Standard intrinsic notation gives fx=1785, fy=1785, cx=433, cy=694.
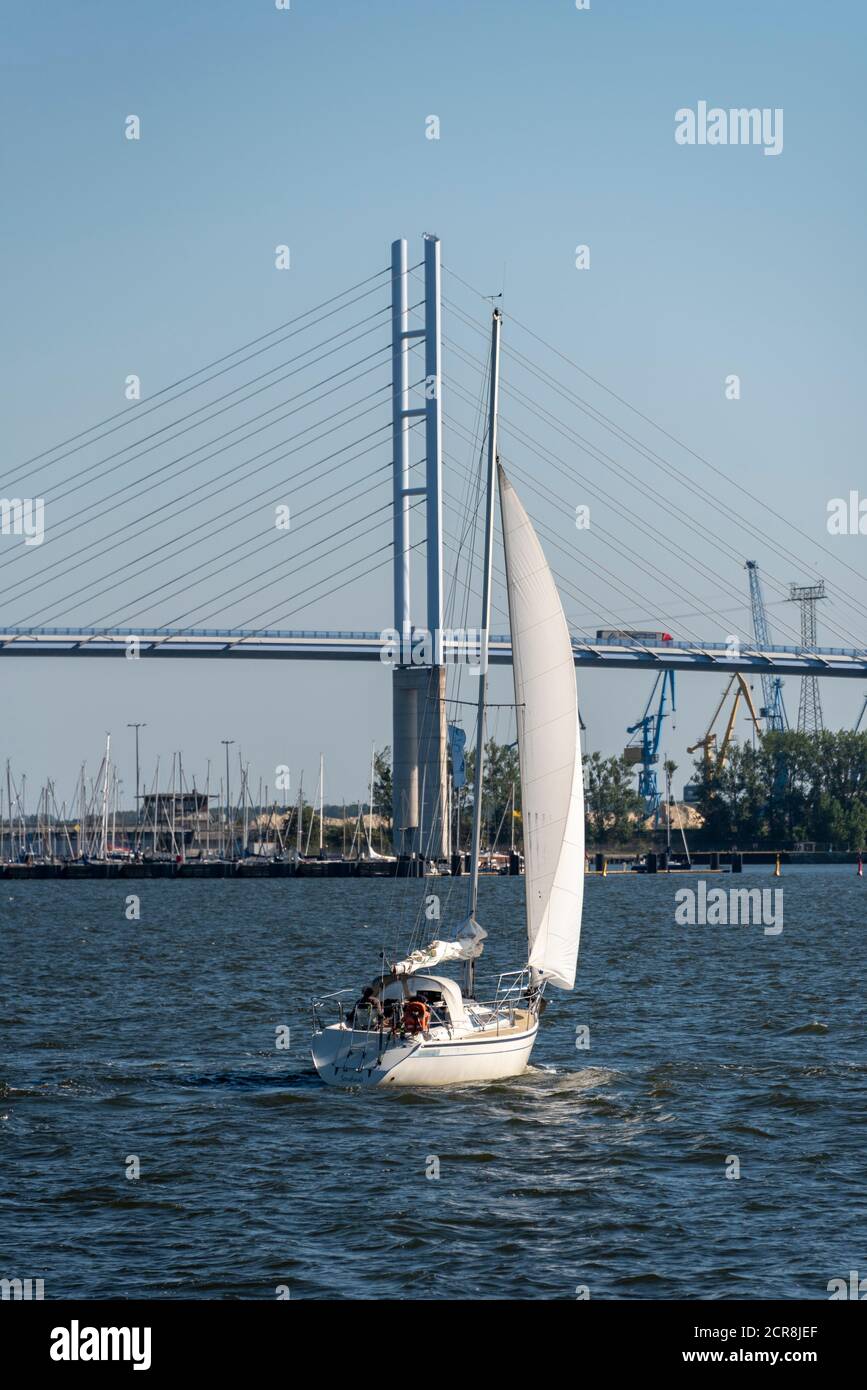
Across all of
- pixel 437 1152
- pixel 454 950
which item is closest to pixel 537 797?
pixel 454 950

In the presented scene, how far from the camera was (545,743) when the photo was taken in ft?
74.6

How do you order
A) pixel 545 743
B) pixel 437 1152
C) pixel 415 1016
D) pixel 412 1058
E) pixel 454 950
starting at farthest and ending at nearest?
pixel 545 743 → pixel 454 950 → pixel 415 1016 → pixel 412 1058 → pixel 437 1152

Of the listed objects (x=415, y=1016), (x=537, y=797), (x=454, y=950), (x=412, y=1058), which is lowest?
(x=412, y=1058)

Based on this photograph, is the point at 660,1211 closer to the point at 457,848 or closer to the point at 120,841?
the point at 457,848

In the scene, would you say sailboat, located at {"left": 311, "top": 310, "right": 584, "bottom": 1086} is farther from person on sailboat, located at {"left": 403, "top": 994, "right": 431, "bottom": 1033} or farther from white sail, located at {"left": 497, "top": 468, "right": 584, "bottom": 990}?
person on sailboat, located at {"left": 403, "top": 994, "right": 431, "bottom": 1033}

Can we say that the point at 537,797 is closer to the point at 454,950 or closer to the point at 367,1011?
the point at 454,950

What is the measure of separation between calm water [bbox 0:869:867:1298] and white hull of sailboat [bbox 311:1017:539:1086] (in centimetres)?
26

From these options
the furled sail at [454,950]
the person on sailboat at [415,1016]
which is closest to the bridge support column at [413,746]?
the furled sail at [454,950]

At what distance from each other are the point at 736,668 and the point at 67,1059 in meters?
84.5

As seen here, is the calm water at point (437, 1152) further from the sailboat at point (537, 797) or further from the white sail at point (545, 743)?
the white sail at point (545, 743)

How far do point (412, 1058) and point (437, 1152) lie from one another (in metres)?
2.64

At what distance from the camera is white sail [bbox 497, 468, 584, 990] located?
22.6 meters
